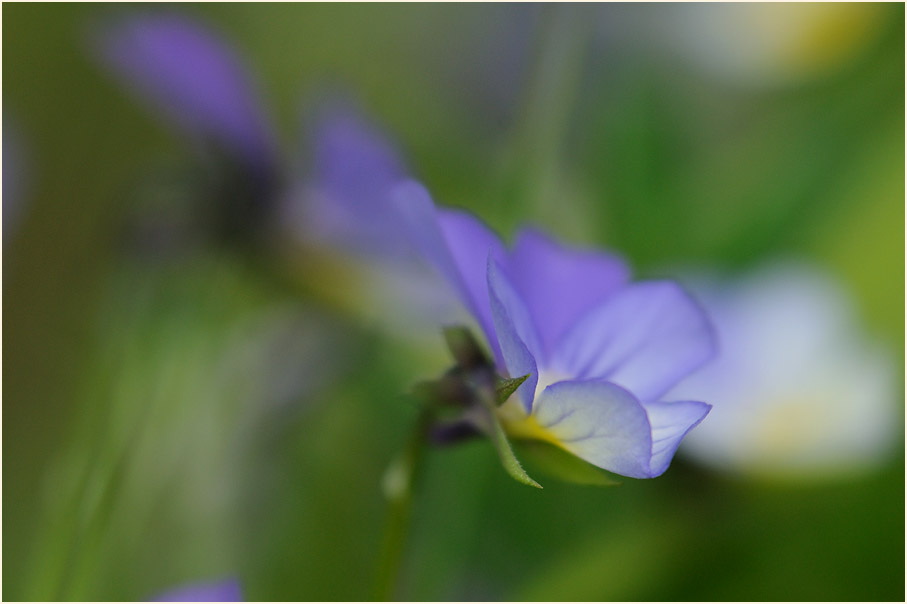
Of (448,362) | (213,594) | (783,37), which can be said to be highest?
(783,37)

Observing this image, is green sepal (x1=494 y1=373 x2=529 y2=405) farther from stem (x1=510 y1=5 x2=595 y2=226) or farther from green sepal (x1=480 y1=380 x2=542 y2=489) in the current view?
stem (x1=510 y1=5 x2=595 y2=226)

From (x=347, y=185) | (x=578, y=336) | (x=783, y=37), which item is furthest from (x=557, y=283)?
(x=783, y=37)

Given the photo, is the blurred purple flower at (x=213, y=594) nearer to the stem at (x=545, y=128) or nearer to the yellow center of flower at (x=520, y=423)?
the yellow center of flower at (x=520, y=423)

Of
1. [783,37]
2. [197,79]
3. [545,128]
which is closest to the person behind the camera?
[197,79]

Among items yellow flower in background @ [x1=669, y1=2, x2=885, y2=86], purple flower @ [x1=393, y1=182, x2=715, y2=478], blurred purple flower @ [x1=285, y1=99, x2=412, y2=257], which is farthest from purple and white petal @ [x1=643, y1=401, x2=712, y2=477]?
yellow flower in background @ [x1=669, y1=2, x2=885, y2=86]

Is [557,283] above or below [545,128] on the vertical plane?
below

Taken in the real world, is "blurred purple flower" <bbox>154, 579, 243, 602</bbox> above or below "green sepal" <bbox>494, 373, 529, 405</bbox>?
below

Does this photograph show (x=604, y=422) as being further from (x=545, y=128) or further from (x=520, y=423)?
(x=545, y=128)
